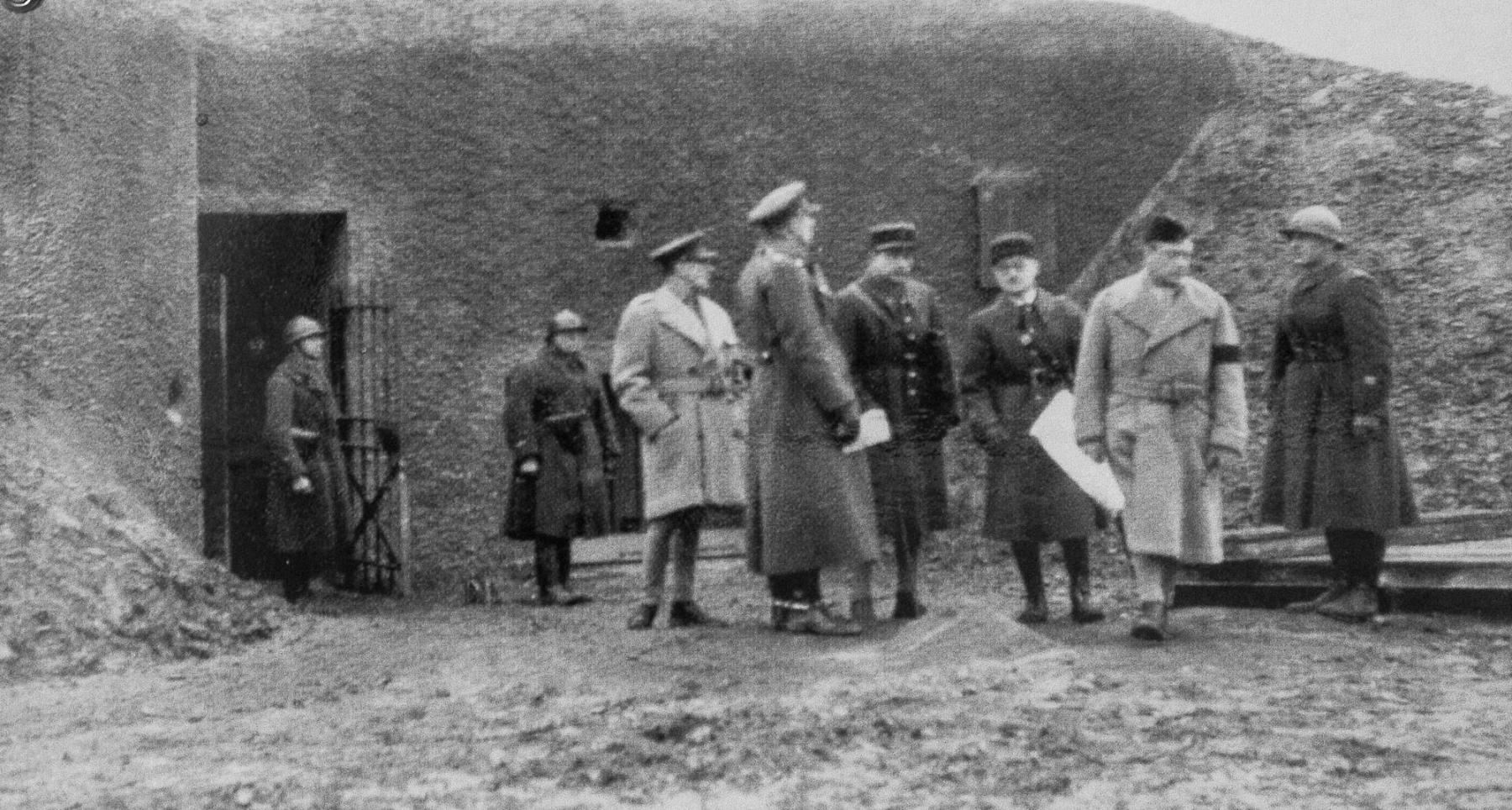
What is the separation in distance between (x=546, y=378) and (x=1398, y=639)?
5008 millimetres

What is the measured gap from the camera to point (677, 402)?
793cm

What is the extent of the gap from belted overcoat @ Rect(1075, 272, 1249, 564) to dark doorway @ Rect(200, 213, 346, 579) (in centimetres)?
686

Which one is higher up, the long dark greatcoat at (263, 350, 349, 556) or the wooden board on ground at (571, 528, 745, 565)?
the long dark greatcoat at (263, 350, 349, 556)

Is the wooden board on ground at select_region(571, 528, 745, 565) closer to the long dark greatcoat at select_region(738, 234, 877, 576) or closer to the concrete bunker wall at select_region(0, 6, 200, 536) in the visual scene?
the concrete bunker wall at select_region(0, 6, 200, 536)

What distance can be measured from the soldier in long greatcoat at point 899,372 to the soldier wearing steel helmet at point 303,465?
4.07 m

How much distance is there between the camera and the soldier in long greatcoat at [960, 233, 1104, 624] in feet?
25.6

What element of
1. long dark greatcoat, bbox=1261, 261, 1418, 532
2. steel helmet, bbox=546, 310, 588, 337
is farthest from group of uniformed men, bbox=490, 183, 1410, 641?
steel helmet, bbox=546, 310, 588, 337

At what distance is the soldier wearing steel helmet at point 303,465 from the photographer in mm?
10547

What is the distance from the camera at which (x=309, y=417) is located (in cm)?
1076

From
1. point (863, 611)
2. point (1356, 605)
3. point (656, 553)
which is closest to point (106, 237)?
point (656, 553)

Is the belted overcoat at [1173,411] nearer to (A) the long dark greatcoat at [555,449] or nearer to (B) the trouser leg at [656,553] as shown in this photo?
(B) the trouser leg at [656,553]

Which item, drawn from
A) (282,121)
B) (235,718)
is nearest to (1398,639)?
(235,718)

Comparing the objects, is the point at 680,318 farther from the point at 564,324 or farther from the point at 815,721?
the point at 815,721

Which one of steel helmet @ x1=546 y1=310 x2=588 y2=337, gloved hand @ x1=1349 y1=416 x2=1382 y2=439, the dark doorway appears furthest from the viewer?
the dark doorway
